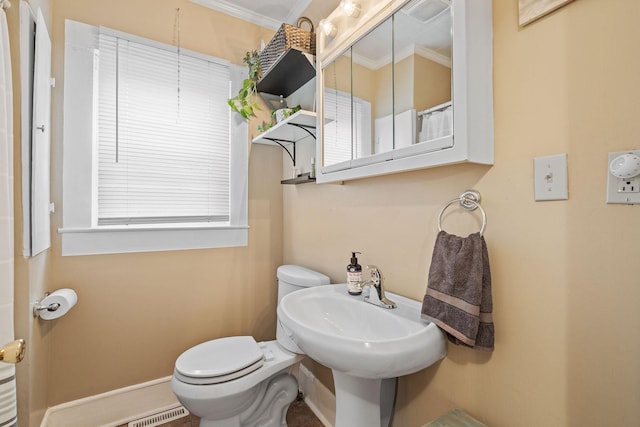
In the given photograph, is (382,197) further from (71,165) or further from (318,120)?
(71,165)

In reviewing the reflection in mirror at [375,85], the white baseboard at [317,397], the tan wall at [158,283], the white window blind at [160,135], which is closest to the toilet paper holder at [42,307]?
the tan wall at [158,283]

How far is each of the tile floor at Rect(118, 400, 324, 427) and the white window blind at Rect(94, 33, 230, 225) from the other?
45.7 inches

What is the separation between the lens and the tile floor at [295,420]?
164 cm

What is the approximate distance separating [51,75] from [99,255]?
0.97 meters

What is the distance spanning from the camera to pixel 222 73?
6.41 feet

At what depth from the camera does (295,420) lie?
66.0 inches

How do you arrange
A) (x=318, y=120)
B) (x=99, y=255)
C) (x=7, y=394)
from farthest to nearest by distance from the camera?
1. (x=99, y=255)
2. (x=318, y=120)
3. (x=7, y=394)

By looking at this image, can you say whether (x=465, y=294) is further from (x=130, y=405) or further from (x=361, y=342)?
(x=130, y=405)

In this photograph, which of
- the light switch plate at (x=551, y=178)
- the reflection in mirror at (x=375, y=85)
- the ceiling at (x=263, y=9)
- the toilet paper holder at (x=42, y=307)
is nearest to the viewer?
the light switch plate at (x=551, y=178)

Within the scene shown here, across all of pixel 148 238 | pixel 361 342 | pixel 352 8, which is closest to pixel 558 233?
pixel 361 342

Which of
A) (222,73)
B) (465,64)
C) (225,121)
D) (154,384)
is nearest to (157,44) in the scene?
(222,73)

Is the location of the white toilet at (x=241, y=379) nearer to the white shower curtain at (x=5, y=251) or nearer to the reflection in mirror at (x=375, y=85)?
the white shower curtain at (x=5, y=251)

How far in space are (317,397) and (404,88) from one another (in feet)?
5.63

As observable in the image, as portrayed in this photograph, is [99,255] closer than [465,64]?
No
